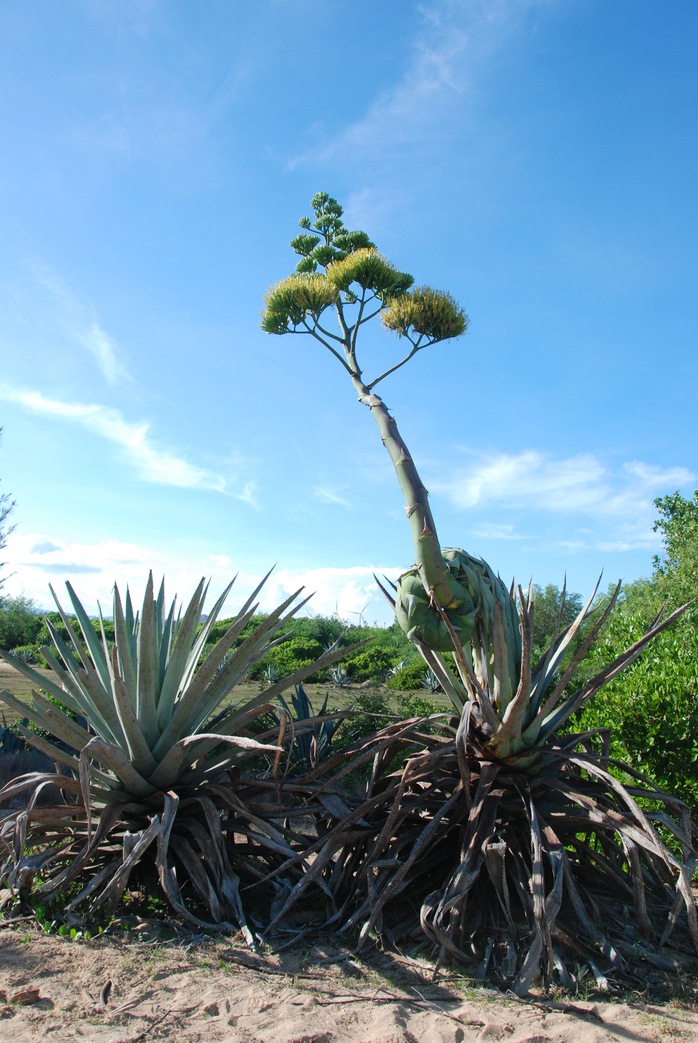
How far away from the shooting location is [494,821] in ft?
12.2

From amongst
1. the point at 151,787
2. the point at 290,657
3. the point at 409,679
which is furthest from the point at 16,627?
the point at 151,787

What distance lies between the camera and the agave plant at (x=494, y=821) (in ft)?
11.4

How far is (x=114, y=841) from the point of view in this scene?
433cm

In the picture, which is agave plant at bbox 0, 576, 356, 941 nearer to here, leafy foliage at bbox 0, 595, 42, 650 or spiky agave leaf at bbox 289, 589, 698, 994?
spiky agave leaf at bbox 289, 589, 698, 994

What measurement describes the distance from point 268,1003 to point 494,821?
1311 millimetres

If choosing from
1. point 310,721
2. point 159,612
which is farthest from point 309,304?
point 310,721

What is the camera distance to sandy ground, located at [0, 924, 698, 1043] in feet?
9.29

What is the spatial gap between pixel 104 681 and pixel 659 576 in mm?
12848

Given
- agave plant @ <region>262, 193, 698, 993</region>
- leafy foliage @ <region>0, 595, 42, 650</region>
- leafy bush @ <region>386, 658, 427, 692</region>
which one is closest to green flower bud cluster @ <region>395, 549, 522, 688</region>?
agave plant @ <region>262, 193, 698, 993</region>

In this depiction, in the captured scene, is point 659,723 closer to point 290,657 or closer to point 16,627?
point 290,657

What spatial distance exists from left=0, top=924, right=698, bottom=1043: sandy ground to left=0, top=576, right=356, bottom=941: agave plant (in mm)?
291

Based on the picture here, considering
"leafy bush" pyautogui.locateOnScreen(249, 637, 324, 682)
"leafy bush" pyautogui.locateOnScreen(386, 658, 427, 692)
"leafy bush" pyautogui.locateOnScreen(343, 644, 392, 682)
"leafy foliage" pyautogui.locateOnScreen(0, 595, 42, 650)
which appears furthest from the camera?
"leafy foliage" pyautogui.locateOnScreen(0, 595, 42, 650)

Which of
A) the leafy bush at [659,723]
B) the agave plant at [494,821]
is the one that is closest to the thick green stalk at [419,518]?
the agave plant at [494,821]

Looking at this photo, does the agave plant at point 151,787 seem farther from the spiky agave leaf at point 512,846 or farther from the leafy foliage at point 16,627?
the leafy foliage at point 16,627
